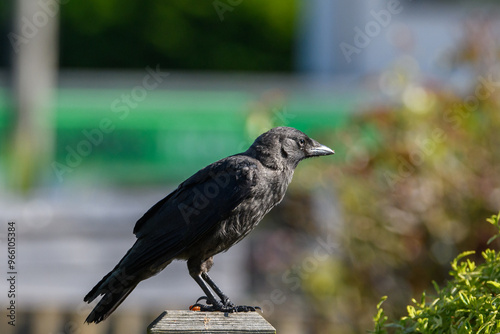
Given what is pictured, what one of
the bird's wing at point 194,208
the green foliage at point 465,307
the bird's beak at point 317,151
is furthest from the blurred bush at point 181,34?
the green foliage at point 465,307

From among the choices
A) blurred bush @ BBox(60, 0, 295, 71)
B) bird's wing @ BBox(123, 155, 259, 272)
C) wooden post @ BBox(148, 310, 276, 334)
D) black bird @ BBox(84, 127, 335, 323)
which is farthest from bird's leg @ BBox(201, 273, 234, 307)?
blurred bush @ BBox(60, 0, 295, 71)

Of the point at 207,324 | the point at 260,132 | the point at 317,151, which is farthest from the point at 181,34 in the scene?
the point at 207,324

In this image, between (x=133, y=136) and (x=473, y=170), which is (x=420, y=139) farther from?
(x=133, y=136)

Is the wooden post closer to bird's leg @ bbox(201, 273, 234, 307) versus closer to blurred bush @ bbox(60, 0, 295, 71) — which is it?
bird's leg @ bbox(201, 273, 234, 307)

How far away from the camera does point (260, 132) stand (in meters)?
6.28

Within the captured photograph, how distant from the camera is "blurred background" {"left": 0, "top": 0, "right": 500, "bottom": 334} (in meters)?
6.10

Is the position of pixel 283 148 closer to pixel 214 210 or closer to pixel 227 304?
pixel 214 210

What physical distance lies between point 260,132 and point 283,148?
2.92 metres

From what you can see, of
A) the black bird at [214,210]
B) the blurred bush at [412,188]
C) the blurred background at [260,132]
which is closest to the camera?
the black bird at [214,210]

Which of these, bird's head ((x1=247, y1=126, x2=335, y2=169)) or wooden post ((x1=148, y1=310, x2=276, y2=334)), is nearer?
wooden post ((x1=148, y1=310, x2=276, y2=334))

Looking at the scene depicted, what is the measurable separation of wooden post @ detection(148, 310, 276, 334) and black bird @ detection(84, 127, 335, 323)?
402mm

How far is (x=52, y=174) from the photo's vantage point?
14.4 m

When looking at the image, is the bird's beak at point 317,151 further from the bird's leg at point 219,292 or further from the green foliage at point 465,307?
the green foliage at point 465,307

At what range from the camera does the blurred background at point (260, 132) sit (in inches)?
240
